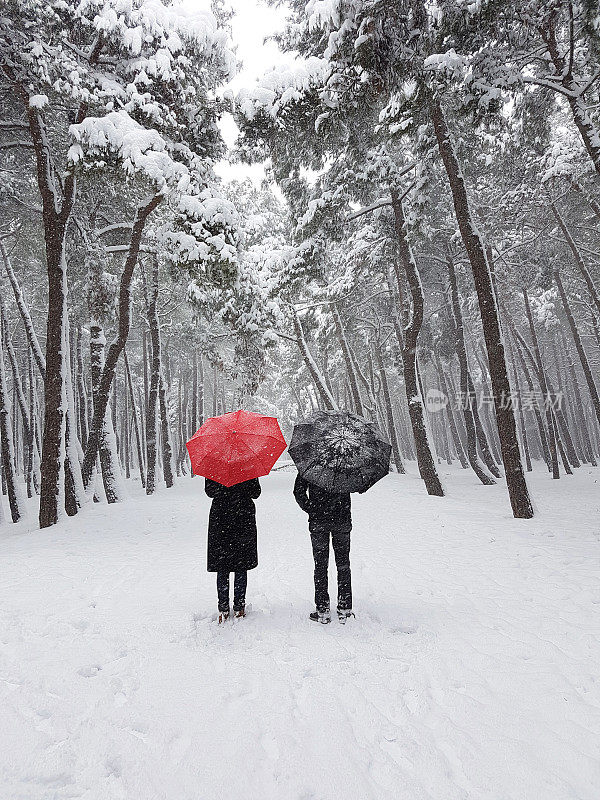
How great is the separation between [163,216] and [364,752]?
49.5 ft

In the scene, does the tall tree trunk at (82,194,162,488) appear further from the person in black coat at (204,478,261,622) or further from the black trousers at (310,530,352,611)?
the black trousers at (310,530,352,611)

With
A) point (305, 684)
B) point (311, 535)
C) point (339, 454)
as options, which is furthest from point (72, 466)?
point (305, 684)

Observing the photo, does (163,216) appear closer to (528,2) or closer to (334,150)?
(334,150)

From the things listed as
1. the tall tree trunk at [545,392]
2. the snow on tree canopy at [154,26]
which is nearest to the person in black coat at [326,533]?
the snow on tree canopy at [154,26]

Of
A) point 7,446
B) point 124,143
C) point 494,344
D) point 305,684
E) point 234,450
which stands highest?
point 124,143

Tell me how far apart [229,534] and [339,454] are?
1.42 m

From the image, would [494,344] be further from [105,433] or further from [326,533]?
[105,433]

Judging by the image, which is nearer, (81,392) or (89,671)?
(89,671)

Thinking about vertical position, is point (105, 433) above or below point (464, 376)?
below

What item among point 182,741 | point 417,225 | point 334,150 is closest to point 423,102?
point 334,150

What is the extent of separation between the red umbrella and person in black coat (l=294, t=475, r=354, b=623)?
1.42 feet

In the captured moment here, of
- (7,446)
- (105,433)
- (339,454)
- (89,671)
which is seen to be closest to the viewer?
(89,671)

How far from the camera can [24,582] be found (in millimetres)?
6223

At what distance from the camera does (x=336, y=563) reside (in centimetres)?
460
